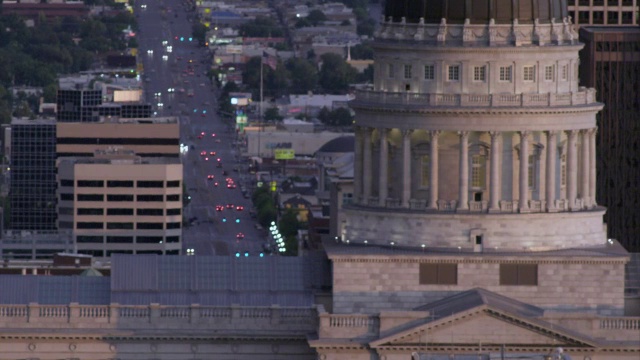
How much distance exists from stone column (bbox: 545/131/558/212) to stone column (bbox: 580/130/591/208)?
59.1 inches

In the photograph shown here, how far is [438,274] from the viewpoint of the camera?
179625 millimetres

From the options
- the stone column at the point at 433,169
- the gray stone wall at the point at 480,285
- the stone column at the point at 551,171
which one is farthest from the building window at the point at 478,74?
the gray stone wall at the point at 480,285

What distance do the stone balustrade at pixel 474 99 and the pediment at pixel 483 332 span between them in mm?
10501

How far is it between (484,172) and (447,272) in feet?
16.6

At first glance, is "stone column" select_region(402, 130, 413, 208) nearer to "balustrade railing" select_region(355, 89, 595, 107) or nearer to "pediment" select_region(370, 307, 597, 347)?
"balustrade railing" select_region(355, 89, 595, 107)

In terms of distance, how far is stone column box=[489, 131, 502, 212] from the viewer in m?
181

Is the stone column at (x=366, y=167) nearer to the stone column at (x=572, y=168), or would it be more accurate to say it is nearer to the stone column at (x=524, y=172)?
the stone column at (x=524, y=172)

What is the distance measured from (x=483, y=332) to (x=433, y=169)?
929 cm

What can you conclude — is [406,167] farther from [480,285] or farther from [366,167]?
[480,285]

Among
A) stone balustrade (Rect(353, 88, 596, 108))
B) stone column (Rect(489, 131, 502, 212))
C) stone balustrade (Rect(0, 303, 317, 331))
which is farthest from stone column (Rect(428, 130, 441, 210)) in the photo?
stone balustrade (Rect(0, 303, 317, 331))

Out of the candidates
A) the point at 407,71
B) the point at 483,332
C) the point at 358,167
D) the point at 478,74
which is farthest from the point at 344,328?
the point at 478,74

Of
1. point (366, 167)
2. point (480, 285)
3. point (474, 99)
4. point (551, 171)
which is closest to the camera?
point (480, 285)

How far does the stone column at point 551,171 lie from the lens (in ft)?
598

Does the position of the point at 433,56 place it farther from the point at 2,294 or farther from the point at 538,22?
the point at 2,294
